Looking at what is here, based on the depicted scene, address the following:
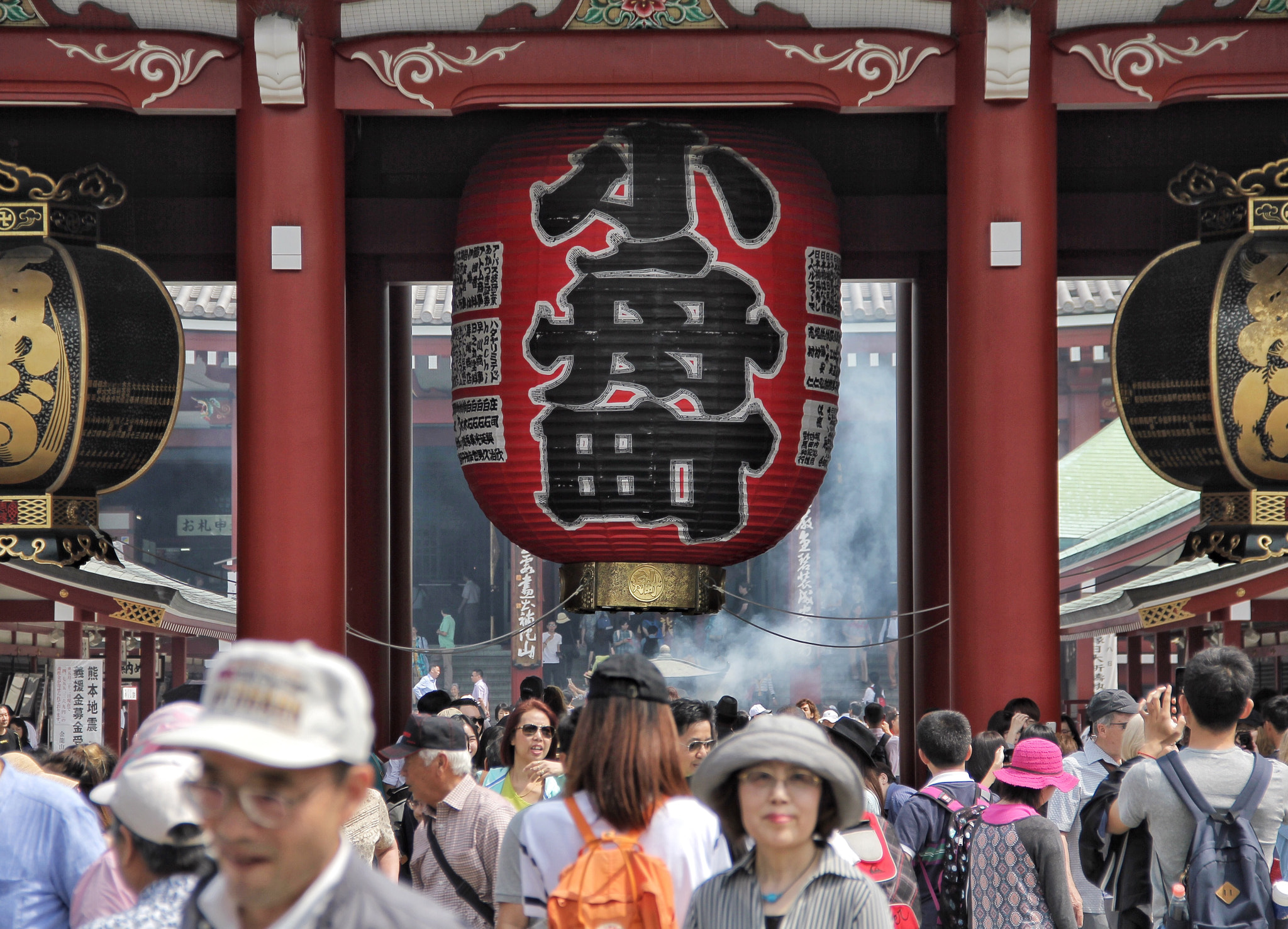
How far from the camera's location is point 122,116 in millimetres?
9492

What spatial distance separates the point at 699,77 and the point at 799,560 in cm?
2099

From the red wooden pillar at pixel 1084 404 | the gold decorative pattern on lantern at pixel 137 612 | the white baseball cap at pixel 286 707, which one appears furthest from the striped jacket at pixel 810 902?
the red wooden pillar at pixel 1084 404

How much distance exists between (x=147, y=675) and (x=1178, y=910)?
1543cm

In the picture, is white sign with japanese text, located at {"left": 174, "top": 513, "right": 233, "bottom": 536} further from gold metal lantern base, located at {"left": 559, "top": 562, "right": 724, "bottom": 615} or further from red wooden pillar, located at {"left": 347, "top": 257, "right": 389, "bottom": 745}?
gold metal lantern base, located at {"left": 559, "top": 562, "right": 724, "bottom": 615}

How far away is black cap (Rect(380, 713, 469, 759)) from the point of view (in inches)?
190

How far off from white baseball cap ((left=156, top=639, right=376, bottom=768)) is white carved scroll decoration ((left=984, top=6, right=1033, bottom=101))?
6.52 m

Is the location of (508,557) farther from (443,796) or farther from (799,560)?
(443,796)

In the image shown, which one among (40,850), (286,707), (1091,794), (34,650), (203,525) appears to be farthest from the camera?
(203,525)

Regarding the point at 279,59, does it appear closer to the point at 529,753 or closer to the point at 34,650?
the point at 529,753

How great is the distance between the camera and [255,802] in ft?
6.72

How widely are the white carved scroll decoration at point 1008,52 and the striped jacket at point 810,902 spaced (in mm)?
5731

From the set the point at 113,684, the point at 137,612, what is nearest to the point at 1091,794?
the point at 137,612

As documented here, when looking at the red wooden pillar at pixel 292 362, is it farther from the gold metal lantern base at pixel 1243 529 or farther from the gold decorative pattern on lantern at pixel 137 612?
the gold decorative pattern on lantern at pixel 137 612

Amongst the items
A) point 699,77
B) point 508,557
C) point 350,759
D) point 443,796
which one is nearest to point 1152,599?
point 699,77
